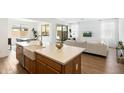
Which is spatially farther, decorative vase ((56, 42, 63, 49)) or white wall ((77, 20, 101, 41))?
decorative vase ((56, 42, 63, 49))

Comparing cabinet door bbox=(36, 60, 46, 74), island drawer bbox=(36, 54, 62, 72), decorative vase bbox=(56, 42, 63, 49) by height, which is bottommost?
cabinet door bbox=(36, 60, 46, 74)

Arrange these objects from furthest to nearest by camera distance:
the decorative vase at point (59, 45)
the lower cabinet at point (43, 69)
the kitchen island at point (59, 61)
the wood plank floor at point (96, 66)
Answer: the decorative vase at point (59, 45), the wood plank floor at point (96, 66), the lower cabinet at point (43, 69), the kitchen island at point (59, 61)

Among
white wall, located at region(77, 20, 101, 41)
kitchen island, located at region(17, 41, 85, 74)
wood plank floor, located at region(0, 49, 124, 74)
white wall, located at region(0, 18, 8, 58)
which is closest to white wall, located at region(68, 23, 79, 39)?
white wall, located at region(77, 20, 101, 41)

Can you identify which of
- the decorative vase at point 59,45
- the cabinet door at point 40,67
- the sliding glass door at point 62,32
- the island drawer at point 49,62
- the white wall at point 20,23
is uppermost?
the white wall at point 20,23

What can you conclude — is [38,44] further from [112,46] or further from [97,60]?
[112,46]

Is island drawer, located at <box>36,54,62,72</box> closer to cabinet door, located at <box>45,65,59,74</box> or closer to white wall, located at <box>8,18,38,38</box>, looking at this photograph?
cabinet door, located at <box>45,65,59,74</box>

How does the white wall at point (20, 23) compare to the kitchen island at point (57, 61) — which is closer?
the kitchen island at point (57, 61)

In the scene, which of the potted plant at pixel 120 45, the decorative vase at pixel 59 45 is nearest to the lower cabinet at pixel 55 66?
the decorative vase at pixel 59 45

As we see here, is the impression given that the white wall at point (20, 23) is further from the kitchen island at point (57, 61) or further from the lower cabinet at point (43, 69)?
the lower cabinet at point (43, 69)

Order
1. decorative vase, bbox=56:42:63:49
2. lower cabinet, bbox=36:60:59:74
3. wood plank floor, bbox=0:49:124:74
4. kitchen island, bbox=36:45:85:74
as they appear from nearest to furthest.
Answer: kitchen island, bbox=36:45:85:74, lower cabinet, bbox=36:60:59:74, wood plank floor, bbox=0:49:124:74, decorative vase, bbox=56:42:63:49

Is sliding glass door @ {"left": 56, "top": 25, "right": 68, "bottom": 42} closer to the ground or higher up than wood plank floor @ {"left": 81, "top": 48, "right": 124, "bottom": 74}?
higher up

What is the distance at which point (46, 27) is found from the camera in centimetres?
173

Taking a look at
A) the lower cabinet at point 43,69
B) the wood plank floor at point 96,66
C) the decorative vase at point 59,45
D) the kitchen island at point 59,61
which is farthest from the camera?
the decorative vase at point 59,45
